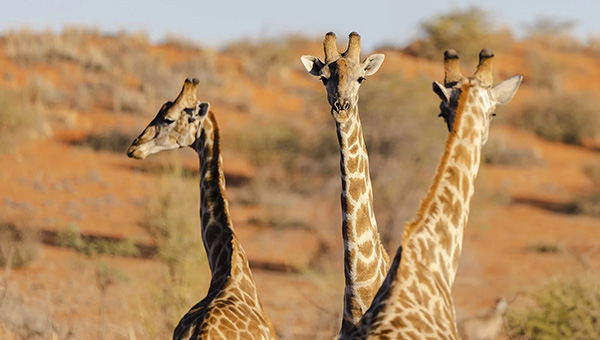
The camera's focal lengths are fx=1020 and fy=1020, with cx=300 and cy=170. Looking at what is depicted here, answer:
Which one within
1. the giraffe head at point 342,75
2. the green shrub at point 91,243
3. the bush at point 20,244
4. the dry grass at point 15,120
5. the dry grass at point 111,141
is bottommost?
the green shrub at point 91,243

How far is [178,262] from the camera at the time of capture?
35.4 ft

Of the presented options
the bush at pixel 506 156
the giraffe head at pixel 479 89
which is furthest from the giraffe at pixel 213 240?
the bush at pixel 506 156

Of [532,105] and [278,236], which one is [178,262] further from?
[532,105]

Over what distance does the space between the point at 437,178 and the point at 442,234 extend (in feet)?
0.78

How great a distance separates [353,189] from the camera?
5906 millimetres

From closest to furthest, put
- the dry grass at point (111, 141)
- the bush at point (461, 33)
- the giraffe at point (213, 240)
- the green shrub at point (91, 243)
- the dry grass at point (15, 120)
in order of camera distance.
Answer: the giraffe at point (213, 240) → the green shrub at point (91, 243) → the dry grass at point (15, 120) → the dry grass at point (111, 141) → the bush at point (461, 33)

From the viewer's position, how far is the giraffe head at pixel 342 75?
5.70 metres

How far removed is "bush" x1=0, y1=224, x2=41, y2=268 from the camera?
13898mm

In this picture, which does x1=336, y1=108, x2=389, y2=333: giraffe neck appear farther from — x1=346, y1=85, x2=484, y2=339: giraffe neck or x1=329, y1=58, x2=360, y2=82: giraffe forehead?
x1=346, y1=85, x2=484, y2=339: giraffe neck

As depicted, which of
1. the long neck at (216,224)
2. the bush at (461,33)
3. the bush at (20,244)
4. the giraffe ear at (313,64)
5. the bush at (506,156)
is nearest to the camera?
the long neck at (216,224)

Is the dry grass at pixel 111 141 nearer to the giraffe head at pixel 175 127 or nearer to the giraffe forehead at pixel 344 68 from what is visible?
the giraffe head at pixel 175 127

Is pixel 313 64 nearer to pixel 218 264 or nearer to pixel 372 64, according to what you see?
pixel 372 64

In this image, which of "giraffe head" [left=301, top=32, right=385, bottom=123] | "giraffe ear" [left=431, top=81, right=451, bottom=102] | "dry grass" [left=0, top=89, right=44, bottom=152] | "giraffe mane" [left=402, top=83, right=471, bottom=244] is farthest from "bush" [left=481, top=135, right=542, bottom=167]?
"giraffe mane" [left=402, top=83, right=471, bottom=244]

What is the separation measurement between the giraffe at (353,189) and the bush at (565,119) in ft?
84.6
